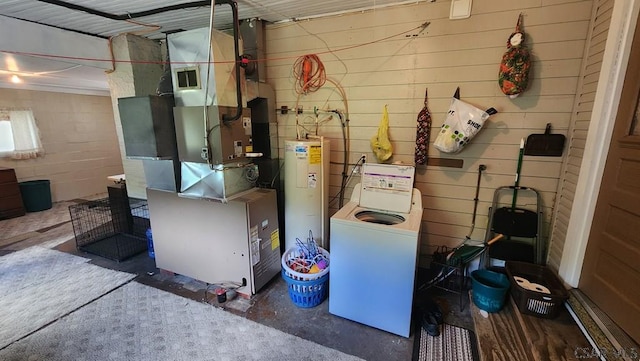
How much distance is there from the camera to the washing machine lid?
229cm

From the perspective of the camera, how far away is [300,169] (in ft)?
8.57

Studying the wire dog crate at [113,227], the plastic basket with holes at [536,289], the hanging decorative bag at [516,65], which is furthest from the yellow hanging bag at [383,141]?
the wire dog crate at [113,227]

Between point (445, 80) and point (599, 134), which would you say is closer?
point (599, 134)

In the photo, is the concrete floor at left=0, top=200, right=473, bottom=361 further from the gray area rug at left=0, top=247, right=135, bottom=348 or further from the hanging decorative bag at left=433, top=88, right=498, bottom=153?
the hanging decorative bag at left=433, top=88, right=498, bottom=153

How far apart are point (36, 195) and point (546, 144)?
763 centimetres

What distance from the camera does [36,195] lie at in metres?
4.85

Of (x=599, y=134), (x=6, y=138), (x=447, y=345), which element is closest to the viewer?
(x=599, y=134)

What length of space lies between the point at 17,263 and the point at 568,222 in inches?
218

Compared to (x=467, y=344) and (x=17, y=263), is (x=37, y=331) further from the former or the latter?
(x=467, y=344)

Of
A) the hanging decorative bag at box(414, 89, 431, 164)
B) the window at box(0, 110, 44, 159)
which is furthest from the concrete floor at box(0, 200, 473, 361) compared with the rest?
the window at box(0, 110, 44, 159)

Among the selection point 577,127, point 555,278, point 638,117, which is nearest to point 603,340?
point 555,278

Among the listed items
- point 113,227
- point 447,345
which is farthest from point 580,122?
point 113,227

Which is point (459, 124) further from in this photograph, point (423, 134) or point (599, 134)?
point (599, 134)

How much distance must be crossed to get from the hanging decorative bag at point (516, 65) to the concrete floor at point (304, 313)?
188cm
